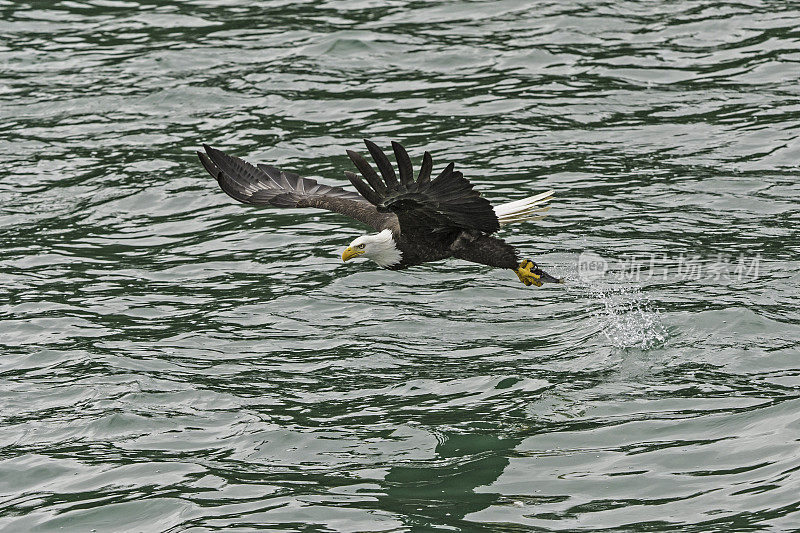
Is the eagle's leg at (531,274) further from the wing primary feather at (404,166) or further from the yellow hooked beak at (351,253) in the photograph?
the wing primary feather at (404,166)

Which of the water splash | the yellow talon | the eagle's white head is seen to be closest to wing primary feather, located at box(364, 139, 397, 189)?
the eagle's white head

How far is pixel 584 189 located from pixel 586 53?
280 cm

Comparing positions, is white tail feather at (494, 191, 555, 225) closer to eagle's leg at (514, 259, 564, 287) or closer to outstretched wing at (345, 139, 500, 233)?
eagle's leg at (514, 259, 564, 287)

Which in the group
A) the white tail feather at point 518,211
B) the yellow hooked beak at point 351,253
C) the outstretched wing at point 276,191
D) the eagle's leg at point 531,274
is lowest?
the eagle's leg at point 531,274

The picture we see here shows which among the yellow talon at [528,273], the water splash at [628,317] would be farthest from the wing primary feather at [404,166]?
the water splash at [628,317]

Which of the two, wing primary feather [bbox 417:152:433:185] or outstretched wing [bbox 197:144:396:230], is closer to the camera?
wing primary feather [bbox 417:152:433:185]

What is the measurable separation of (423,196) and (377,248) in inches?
45.1

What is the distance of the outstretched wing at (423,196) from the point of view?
7.08m

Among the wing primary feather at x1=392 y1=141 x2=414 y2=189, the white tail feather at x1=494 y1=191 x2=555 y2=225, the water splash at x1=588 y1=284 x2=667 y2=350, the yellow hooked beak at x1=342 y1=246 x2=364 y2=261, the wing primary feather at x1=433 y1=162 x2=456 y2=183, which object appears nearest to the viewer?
the wing primary feather at x1=392 y1=141 x2=414 y2=189

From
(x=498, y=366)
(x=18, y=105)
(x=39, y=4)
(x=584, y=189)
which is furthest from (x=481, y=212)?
(x=39, y=4)

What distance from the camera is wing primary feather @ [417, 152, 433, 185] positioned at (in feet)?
22.6

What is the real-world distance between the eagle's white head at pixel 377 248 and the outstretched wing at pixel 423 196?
0.28m

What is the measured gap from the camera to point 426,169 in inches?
279

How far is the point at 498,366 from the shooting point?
338 inches
